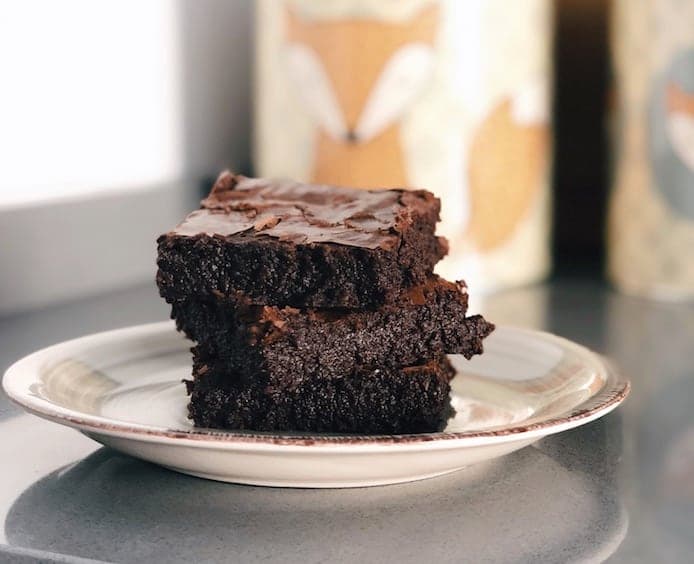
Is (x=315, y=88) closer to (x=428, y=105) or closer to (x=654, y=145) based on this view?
(x=428, y=105)

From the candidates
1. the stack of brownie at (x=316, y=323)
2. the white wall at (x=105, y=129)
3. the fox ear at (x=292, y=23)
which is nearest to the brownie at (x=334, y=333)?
the stack of brownie at (x=316, y=323)

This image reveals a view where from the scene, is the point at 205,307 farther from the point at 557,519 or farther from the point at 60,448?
the point at 557,519

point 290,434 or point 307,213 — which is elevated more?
point 307,213

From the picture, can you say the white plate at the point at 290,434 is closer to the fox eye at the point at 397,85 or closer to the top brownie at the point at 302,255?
the top brownie at the point at 302,255

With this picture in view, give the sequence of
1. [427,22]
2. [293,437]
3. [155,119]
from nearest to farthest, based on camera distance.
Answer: [293,437]
[427,22]
[155,119]

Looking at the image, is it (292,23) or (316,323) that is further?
(292,23)

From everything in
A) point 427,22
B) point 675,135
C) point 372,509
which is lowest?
point 372,509

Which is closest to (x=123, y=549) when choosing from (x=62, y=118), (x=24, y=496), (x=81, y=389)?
(x=24, y=496)

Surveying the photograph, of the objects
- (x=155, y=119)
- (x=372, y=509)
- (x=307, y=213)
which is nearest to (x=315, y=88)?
(x=155, y=119)
